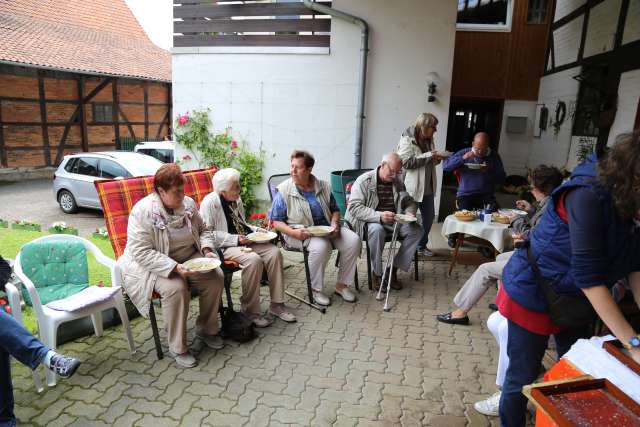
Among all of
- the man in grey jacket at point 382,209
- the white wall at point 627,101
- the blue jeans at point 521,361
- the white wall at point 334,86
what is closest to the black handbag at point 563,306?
the blue jeans at point 521,361

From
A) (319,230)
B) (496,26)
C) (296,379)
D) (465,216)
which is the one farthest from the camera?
(496,26)

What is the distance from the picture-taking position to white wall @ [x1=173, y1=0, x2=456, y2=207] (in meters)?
5.91

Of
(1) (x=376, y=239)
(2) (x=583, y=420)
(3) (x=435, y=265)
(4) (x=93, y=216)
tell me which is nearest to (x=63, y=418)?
(2) (x=583, y=420)

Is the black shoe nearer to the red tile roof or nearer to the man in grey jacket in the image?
the man in grey jacket

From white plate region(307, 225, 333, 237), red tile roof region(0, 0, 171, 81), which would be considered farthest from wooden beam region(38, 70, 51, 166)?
white plate region(307, 225, 333, 237)

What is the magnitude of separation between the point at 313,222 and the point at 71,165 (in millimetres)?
7234

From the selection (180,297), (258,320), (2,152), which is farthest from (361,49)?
(2,152)

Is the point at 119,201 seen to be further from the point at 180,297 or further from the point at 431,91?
the point at 431,91

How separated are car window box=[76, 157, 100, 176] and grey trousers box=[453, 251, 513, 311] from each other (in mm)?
7712

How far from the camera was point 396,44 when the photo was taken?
5977 mm

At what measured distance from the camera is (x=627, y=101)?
249 inches

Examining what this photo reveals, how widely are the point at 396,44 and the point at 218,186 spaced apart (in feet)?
12.5

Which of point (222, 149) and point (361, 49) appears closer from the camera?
point (361, 49)

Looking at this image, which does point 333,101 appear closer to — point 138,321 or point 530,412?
point 138,321
